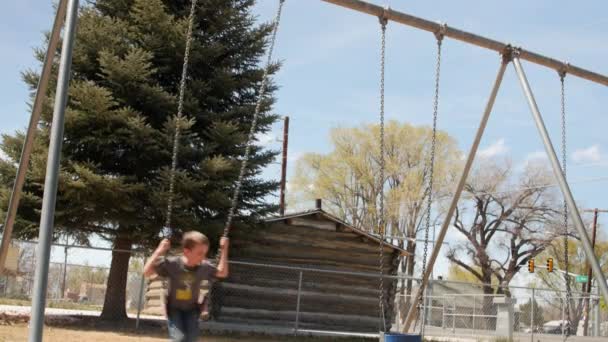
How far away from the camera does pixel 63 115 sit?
30.4ft

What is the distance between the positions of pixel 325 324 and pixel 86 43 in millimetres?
10894

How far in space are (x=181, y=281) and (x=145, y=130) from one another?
10283mm

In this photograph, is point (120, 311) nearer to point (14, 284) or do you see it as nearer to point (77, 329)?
point (77, 329)

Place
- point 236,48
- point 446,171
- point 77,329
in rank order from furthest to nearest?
point 446,171
point 236,48
point 77,329

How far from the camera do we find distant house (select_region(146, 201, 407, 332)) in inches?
827

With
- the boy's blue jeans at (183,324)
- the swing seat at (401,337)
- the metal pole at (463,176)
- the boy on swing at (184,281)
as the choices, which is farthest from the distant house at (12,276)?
the boy's blue jeans at (183,324)

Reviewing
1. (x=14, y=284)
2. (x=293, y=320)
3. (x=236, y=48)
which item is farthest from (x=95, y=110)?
(x=14, y=284)

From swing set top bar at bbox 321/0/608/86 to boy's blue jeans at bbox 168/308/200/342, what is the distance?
6.90 metres

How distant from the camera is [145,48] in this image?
18297 millimetres

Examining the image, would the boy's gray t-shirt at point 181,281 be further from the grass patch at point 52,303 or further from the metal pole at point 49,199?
the grass patch at point 52,303

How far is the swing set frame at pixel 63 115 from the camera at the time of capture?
884cm

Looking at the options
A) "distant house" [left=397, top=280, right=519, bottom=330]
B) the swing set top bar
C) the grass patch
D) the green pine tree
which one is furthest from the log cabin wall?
"distant house" [left=397, top=280, right=519, bottom=330]

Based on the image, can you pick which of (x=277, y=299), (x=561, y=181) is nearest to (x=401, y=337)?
(x=561, y=181)

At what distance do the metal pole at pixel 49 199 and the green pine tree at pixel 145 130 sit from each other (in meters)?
7.25
